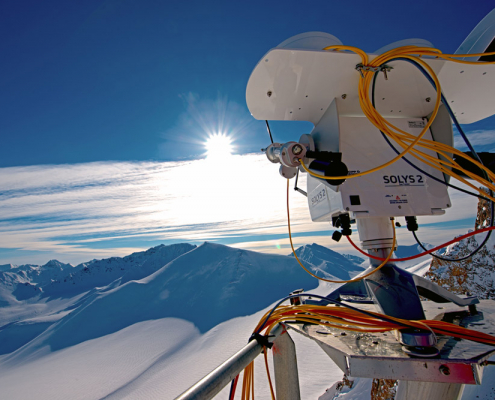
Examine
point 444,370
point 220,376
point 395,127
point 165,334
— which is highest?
point 395,127

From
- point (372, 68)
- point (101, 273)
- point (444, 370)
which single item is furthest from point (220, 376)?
point (101, 273)

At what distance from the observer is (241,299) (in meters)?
72.2

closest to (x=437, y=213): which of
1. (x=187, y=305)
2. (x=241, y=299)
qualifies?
(x=241, y=299)

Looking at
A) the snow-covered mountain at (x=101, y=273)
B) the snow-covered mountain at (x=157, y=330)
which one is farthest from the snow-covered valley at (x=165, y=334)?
the snow-covered mountain at (x=101, y=273)

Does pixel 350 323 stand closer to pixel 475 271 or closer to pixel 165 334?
pixel 475 271

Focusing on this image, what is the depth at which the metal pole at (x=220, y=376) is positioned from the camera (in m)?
0.68

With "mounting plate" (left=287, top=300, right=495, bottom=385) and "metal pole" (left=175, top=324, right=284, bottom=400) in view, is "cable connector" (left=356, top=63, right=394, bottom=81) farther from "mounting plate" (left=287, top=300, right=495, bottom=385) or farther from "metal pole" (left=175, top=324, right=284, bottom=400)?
"metal pole" (left=175, top=324, right=284, bottom=400)

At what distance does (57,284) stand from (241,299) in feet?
493

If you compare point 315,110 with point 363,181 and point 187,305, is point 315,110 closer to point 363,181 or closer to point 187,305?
point 363,181

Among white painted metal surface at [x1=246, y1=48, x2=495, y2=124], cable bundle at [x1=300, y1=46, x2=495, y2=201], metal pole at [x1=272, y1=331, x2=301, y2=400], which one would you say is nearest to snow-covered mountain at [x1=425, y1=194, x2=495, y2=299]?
white painted metal surface at [x1=246, y1=48, x2=495, y2=124]

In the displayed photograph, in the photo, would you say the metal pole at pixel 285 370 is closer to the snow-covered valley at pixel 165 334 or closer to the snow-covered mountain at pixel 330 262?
the snow-covered valley at pixel 165 334

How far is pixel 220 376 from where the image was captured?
78 cm

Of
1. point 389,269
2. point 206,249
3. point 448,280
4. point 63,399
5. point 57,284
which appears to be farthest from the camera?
point 57,284

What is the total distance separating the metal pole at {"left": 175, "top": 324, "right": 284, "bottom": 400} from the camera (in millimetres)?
682
